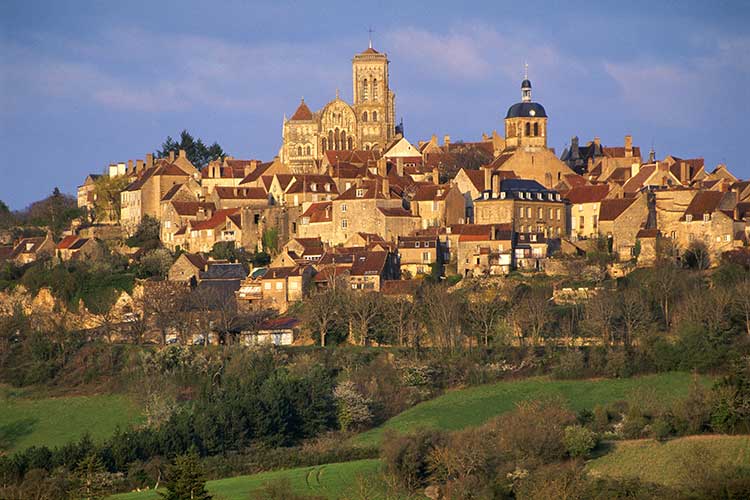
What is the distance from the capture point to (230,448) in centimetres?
5306

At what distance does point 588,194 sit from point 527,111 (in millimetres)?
9586

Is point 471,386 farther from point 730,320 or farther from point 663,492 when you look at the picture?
point 663,492

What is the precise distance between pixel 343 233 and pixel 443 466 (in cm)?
2504

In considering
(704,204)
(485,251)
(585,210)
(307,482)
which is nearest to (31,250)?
(485,251)

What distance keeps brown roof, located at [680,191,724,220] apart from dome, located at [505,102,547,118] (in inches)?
539

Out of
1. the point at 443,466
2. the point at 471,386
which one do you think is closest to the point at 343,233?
the point at 471,386

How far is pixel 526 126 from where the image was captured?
79.5 meters

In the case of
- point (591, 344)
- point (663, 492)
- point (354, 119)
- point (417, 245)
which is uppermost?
point (354, 119)

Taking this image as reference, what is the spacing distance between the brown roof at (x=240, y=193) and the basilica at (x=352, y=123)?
490 inches

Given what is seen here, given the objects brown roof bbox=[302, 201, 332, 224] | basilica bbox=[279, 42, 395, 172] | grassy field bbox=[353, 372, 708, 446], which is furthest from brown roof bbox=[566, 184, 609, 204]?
basilica bbox=[279, 42, 395, 172]

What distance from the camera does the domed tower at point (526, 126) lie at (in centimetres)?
7912

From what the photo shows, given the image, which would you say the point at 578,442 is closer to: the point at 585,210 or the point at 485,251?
the point at 485,251

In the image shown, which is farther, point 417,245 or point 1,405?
point 417,245

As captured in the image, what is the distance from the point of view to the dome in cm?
7975
